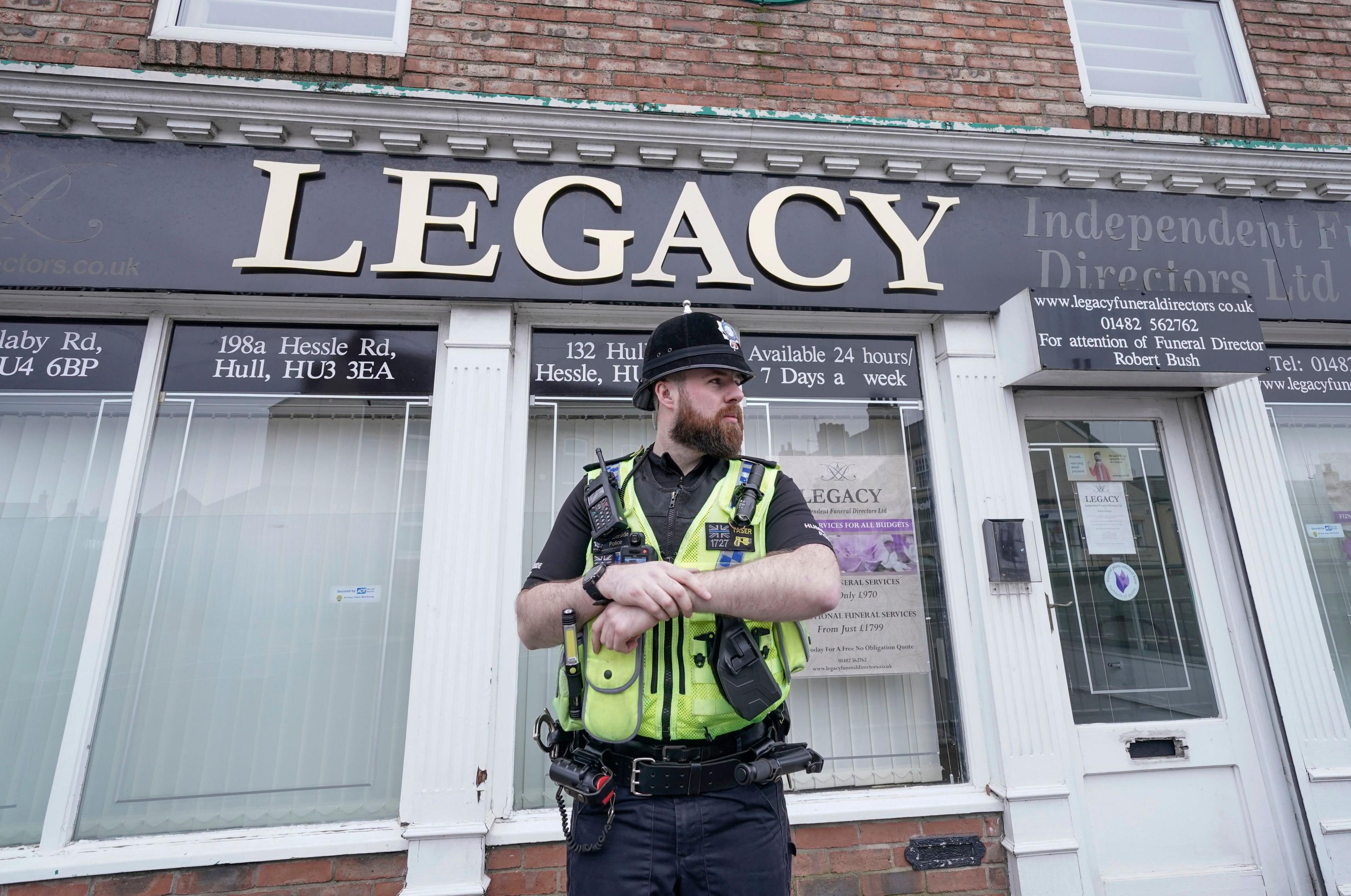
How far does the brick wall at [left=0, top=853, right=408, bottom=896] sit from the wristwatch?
6.76 ft

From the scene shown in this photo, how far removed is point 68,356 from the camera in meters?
3.15

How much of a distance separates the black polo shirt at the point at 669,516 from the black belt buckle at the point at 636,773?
51 cm

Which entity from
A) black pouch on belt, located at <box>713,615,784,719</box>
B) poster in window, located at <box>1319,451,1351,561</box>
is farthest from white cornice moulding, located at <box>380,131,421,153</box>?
poster in window, located at <box>1319,451,1351,561</box>

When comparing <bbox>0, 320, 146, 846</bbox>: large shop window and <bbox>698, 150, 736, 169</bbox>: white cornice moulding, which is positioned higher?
<bbox>698, 150, 736, 169</bbox>: white cornice moulding

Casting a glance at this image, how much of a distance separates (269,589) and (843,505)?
2930 millimetres

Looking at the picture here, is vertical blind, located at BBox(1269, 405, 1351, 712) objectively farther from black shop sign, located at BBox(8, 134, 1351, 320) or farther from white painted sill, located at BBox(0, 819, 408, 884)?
white painted sill, located at BBox(0, 819, 408, 884)

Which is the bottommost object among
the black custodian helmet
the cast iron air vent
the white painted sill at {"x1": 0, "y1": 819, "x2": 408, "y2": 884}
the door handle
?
the cast iron air vent

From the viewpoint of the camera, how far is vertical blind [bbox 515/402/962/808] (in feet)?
10.2

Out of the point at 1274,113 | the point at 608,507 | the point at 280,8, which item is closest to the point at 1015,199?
the point at 1274,113

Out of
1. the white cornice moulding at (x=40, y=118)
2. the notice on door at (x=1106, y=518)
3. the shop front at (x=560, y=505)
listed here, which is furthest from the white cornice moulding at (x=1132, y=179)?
the white cornice moulding at (x=40, y=118)

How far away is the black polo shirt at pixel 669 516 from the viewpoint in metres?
1.72

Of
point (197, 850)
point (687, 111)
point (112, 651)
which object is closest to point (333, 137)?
point (687, 111)

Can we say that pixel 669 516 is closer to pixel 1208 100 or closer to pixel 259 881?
pixel 259 881

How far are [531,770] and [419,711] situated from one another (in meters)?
0.61
